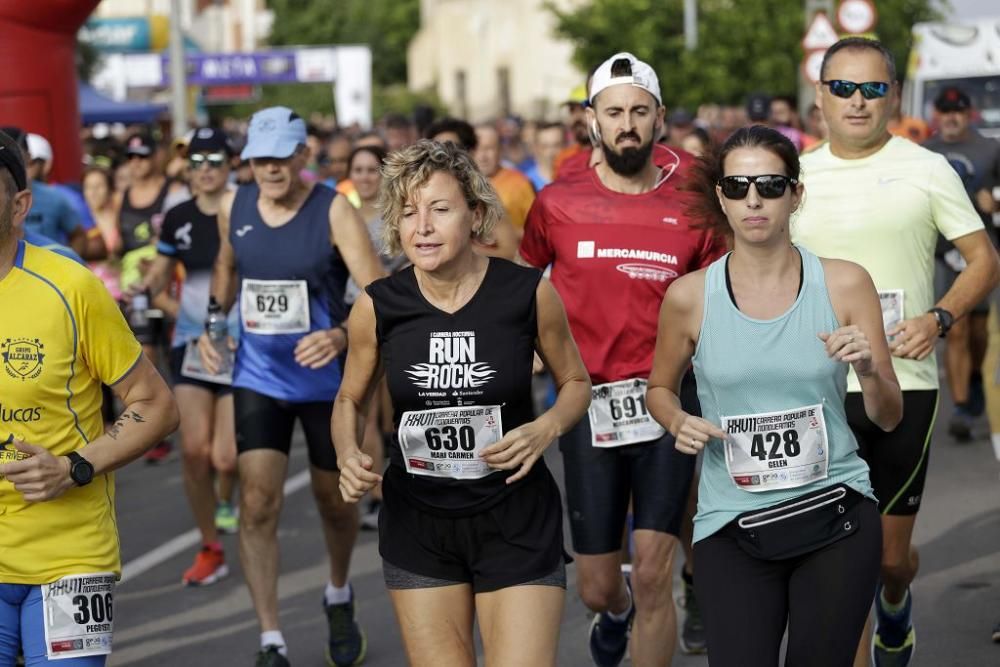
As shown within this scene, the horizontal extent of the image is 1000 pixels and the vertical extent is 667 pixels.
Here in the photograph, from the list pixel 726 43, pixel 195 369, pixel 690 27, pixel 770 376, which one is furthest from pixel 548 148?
pixel 690 27

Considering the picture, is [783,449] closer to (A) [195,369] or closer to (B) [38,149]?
(A) [195,369]

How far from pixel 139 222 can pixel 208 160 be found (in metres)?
3.93

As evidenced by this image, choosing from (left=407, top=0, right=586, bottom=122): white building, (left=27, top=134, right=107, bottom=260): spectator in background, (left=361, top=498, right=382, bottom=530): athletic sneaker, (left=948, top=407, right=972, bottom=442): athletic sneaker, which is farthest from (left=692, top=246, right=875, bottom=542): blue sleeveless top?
(left=407, top=0, right=586, bottom=122): white building

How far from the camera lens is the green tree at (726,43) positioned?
129ft

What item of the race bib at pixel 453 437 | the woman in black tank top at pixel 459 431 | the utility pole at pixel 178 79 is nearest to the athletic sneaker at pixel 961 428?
the woman in black tank top at pixel 459 431

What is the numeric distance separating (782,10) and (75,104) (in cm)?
2989

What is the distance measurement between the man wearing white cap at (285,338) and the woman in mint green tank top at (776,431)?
247 cm

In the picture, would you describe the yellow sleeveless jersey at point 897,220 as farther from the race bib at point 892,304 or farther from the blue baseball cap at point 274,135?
the blue baseball cap at point 274,135

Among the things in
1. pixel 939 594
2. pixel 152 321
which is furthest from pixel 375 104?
pixel 939 594

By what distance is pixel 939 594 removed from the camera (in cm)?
788

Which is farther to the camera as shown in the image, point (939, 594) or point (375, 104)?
point (375, 104)

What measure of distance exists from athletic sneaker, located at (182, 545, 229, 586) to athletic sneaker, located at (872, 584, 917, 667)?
3.72 meters

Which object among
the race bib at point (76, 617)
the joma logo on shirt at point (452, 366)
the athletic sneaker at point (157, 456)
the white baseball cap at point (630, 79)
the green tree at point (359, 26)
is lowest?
the athletic sneaker at point (157, 456)

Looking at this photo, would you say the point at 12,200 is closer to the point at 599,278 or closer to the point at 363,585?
the point at 599,278
